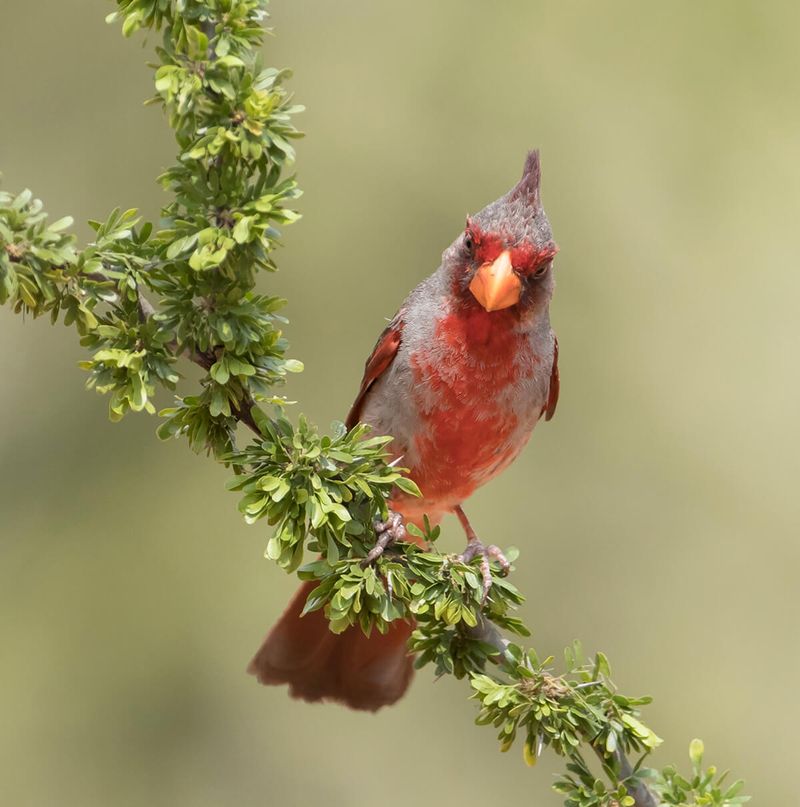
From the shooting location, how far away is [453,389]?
7.75 feet

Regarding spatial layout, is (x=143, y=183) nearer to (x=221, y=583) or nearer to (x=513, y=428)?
(x=221, y=583)

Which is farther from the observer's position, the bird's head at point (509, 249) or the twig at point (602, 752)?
the bird's head at point (509, 249)

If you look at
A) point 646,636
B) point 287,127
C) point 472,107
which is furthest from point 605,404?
point 287,127

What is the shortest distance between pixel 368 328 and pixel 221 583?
3.55 ft

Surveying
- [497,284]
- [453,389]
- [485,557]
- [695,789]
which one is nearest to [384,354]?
[453,389]

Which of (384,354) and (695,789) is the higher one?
(384,354)

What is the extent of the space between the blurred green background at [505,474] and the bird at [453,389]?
149 cm

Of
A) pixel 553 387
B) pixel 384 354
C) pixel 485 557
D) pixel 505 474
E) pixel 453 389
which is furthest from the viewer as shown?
pixel 505 474

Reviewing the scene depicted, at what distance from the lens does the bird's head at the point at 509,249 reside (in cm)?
224

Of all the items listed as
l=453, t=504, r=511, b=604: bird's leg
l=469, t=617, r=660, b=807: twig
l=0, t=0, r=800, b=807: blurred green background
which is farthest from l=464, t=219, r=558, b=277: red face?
l=0, t=0, r=800, b=807: blurred green background

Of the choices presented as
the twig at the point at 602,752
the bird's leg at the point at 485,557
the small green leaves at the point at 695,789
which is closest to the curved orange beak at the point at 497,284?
the bird's leg at the point at 485,557

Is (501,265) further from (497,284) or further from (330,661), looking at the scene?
(330,661)

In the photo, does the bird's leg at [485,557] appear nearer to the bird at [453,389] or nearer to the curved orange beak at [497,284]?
the bird at [453,389]

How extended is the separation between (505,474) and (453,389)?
1.82 meters
